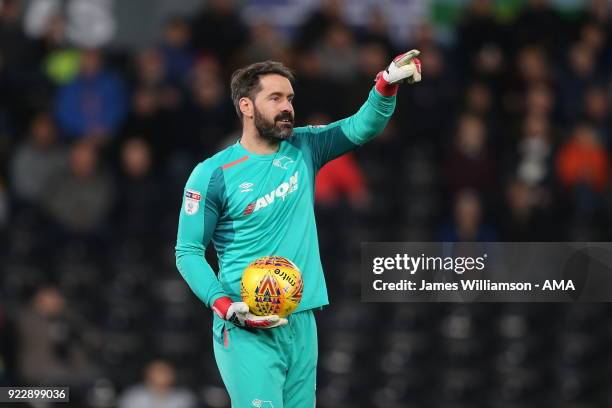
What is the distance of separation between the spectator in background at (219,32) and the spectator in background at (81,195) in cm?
199

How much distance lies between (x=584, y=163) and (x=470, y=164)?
4.05ft

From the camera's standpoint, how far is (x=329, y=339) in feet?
42.2

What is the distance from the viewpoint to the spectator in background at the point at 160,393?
1220 cm

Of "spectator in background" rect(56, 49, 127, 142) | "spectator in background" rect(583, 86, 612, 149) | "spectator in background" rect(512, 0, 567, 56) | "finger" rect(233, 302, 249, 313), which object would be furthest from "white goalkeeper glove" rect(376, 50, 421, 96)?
"spectator in background" rect(512, 0, 567, 56)

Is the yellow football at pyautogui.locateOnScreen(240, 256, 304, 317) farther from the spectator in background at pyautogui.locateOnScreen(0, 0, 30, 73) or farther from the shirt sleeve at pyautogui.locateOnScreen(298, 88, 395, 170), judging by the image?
the spectator in background at pyautogui.locateOnScreen(0, 0, 30, 73)

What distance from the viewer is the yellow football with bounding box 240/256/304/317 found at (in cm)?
678

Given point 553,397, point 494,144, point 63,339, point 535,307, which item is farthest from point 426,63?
point 63,339

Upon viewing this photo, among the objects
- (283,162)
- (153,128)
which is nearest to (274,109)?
(283,162)

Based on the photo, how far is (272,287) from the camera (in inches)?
267

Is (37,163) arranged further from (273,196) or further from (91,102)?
(273,196)

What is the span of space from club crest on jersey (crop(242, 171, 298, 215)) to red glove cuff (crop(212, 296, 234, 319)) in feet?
1.74

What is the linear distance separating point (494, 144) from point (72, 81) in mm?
4682

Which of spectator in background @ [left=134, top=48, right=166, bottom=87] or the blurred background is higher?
spectator in background @ [left=134, top=48, right=166, bottom=87]

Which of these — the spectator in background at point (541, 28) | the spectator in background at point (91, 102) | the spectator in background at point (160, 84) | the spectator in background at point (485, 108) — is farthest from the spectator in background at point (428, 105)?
the spectator in background at point (91, 102)
